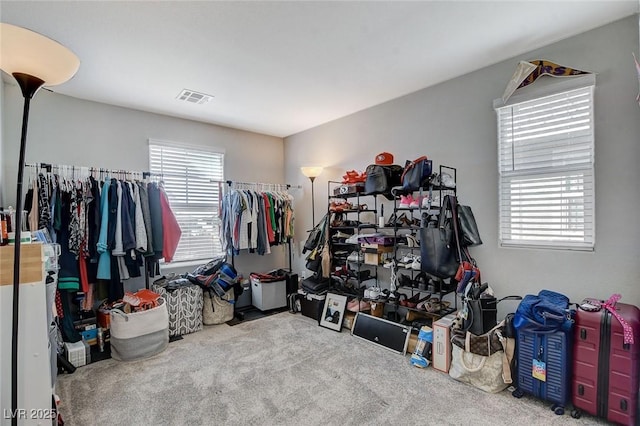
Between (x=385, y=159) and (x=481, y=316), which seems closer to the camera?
(x=481, y=316)

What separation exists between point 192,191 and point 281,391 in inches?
114

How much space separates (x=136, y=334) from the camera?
9.67 ft

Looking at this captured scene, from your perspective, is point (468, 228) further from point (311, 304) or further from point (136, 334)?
point (136, 334)

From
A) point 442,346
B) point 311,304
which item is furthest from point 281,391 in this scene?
point 311,304

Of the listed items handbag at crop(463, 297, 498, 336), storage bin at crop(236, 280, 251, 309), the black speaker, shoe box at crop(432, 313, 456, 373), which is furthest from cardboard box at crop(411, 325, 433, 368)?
storage bin at crop(236, 280, 251, 309)

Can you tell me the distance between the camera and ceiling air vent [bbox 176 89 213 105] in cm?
333

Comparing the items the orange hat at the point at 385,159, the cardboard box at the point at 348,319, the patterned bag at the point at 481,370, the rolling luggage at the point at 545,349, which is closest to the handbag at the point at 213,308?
the cardboard box at the point at 348,319

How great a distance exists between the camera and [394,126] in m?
3.65

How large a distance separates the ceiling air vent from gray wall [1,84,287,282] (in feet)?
2.37

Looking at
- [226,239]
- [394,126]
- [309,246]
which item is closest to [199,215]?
[226,239]

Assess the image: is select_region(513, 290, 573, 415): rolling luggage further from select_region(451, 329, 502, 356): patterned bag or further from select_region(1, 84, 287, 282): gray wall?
select_region(1, 84, 287, 282): gray wall

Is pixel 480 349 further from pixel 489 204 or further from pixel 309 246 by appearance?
pixel 309 246

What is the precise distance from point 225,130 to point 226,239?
1.65 meters

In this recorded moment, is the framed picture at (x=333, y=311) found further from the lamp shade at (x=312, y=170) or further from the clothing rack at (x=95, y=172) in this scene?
the clothing rack at (x=95, y=172)
